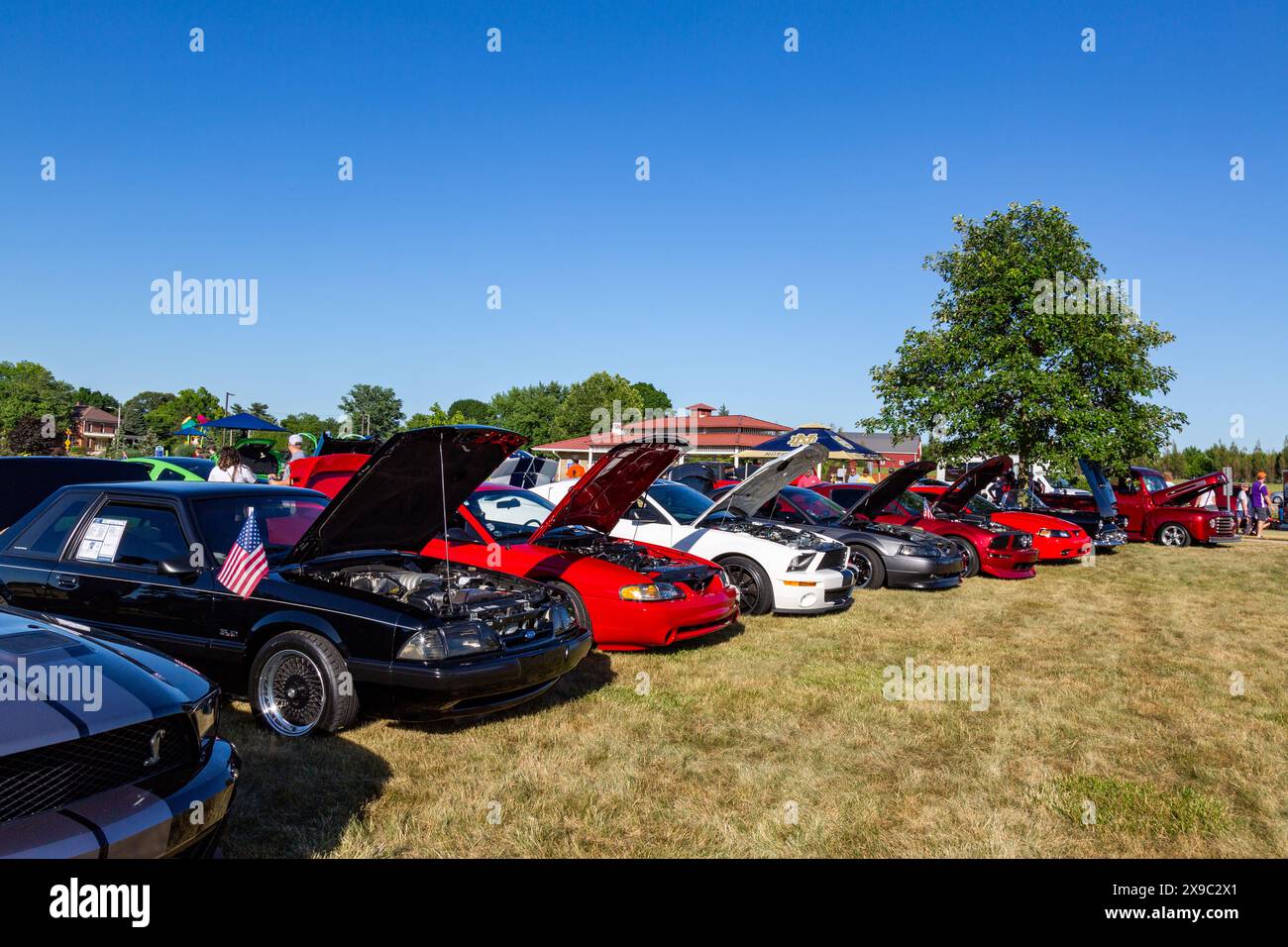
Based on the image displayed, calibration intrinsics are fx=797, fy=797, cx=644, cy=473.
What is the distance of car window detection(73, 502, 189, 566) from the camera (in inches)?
191

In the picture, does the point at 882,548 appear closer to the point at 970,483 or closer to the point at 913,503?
the point at 913,503

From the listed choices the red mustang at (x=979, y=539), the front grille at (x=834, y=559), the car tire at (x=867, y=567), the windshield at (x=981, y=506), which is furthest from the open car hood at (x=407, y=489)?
the windshield at (x=981, y=506)

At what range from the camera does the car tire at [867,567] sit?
10.6 metres

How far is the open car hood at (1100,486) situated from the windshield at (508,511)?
14.1m

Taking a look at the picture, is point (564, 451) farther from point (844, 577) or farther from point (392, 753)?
point (392, 753)

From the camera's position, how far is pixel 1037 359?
17.4 m

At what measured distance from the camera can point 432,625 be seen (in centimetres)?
439

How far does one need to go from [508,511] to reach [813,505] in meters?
5.12

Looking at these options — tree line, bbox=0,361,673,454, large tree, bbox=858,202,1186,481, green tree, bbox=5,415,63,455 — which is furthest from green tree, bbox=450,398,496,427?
large tree, bbox=858,202,1186,481

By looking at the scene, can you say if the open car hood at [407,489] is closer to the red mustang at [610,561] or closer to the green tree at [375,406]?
the red mustang at [610,561]

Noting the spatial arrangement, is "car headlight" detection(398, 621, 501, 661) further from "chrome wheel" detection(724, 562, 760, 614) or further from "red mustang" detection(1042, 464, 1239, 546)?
"red mustang" detection(1042, 464, 1239, 546)

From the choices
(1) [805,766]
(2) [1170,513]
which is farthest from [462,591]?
(2) [1170,513]
